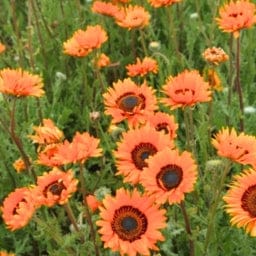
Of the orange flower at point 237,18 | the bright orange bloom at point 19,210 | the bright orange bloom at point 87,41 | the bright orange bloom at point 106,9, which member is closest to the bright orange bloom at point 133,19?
the bright orange bloom at point 106,9

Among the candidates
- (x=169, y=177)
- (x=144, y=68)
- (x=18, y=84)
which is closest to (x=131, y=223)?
(x=169, y=177)

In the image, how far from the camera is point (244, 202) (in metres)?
1.77

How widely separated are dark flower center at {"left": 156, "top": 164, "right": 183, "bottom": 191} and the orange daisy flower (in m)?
0.10

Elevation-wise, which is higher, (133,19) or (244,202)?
(133,19)

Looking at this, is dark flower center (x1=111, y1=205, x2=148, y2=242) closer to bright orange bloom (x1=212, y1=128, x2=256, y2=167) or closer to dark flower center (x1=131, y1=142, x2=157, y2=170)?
dark flower center (x1=131, y1=142, x2=157, y2=170)

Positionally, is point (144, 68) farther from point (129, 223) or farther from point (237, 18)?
point (129, 223)

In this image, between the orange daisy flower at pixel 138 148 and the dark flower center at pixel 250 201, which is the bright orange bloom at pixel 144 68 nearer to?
the orange daisy flower at pixel 138 148

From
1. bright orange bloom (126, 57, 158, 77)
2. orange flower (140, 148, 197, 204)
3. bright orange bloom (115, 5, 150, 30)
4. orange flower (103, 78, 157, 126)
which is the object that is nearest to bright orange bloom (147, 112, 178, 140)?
orange flower (103, 78, 157, 126)

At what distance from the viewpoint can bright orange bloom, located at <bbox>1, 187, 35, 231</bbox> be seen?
1865 mm

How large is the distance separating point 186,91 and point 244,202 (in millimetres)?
484

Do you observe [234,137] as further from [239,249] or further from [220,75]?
[220,75]

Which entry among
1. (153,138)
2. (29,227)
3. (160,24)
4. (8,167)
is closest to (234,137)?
(153,138)

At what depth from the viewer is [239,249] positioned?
231cm

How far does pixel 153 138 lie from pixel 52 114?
1.32 meters
